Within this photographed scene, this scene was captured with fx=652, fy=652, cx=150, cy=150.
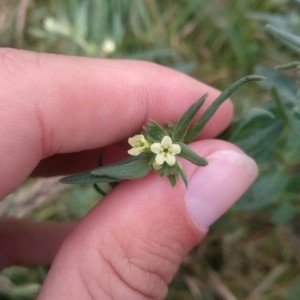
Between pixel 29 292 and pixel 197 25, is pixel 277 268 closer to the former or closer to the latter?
pixel 29 292

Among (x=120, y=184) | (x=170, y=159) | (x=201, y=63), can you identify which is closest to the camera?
(x=170, y=159)

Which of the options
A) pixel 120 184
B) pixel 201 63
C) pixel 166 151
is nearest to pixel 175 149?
pixel 166 151

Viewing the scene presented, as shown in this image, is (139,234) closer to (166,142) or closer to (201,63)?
(166,142)

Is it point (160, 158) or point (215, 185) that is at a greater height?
point (160, 158)

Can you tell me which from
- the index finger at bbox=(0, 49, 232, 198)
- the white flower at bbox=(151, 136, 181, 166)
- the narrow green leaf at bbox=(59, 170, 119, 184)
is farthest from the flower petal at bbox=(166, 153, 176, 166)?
the index finger at bbox=(0, 49, 232, 198)

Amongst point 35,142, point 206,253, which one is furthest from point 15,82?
point 206,253

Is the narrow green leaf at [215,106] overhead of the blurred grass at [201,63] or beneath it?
overhead

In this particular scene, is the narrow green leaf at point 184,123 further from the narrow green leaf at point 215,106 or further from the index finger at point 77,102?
the index finger at point 77,102

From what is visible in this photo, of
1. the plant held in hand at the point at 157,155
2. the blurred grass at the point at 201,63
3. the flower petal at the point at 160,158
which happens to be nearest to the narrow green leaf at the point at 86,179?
the plant held in hand at the point at 157,155
